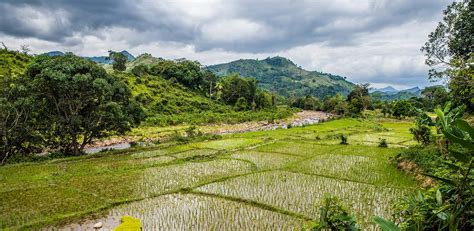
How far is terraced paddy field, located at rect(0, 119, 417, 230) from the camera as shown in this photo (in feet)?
25.1

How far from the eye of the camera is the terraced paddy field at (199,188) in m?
7.66

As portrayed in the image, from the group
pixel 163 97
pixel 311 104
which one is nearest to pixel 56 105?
pixel 163 97

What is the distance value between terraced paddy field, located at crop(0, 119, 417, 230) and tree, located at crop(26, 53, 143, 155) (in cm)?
174

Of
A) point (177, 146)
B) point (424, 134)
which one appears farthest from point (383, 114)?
point (177, 146)

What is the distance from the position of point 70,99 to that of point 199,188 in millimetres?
9344

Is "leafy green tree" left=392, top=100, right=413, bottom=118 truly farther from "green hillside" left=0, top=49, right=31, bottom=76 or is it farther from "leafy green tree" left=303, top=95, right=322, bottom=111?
"green hillside" left=0, top=49, right=31, bottom=76

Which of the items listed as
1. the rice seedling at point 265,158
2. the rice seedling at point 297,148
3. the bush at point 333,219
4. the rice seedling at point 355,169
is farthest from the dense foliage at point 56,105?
the bush at point 333,219

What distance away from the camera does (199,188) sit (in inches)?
419

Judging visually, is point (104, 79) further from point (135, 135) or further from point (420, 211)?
point (420, 211)

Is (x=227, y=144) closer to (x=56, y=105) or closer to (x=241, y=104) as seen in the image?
(x=56, y=105)

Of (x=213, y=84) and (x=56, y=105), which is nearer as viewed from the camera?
(x=56, y=105)

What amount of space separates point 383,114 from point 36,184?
48.5 metres

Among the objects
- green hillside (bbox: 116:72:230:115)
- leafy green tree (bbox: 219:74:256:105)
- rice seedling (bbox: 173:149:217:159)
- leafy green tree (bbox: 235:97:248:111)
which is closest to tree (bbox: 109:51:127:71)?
green hillside (bbox: 116:72:230:115)

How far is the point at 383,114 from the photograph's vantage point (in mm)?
48094
